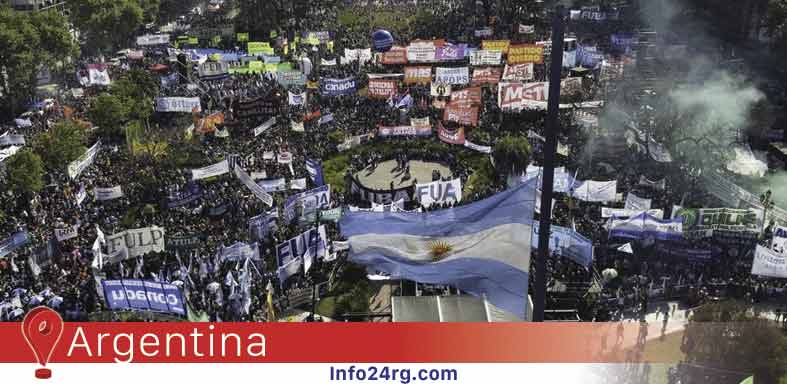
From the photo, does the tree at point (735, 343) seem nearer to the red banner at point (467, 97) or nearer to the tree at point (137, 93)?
the red banner at point (467, 97)

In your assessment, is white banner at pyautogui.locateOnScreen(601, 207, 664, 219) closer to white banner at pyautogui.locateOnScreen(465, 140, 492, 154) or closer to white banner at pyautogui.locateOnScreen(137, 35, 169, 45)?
white banner at pyautogui.locateOnScreen(465, 140, 492, 154)

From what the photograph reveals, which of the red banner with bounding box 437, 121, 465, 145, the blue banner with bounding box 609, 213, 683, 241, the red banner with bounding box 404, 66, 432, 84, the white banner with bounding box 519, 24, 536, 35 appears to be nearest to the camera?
the blue banner with bounding box 609, 213, 683, 241

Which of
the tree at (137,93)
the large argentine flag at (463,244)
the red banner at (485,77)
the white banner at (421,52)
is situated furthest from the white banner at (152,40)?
the large argentine flag at (463,244)

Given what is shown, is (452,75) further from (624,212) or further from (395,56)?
(624,212)

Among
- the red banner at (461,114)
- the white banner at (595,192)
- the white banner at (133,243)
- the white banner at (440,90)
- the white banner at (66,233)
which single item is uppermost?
the white banner at (440,90)

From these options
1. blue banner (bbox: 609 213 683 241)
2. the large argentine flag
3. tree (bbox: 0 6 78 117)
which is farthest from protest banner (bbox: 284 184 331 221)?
tree (bbox: 0 6 78 117)
